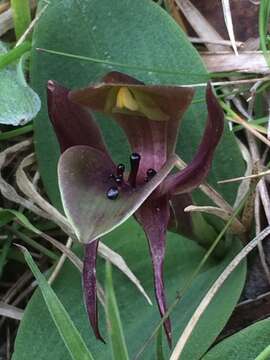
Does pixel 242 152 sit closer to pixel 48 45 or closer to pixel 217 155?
pixel 217 155

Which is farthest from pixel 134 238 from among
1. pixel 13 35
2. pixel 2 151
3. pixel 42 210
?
pixel 13 35

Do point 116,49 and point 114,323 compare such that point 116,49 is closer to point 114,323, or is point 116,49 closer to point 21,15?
point 21,15

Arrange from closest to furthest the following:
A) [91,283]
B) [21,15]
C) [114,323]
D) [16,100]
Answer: [114,323] → [91,283] → [16,100] → [21,15]

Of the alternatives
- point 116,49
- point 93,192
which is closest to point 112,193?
point 93,192

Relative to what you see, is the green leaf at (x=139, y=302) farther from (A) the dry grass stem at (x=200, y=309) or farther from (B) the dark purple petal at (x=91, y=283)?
(B) the dark purple petal at (x=91, y=283)

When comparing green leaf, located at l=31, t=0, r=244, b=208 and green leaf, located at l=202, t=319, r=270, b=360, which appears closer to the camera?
green leaf, located at l=202, t=319, r=270, b=360

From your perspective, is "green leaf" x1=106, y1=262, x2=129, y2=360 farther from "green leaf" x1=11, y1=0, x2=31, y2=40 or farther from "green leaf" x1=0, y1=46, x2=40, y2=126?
"green leaf" x1=11, y1=0, x2=31, y2=40

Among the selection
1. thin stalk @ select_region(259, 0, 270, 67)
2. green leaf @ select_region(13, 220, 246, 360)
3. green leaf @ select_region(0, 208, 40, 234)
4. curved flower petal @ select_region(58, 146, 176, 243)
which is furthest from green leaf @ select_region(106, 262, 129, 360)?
thin stalk @ select_region(259, 0, 270, 67)
